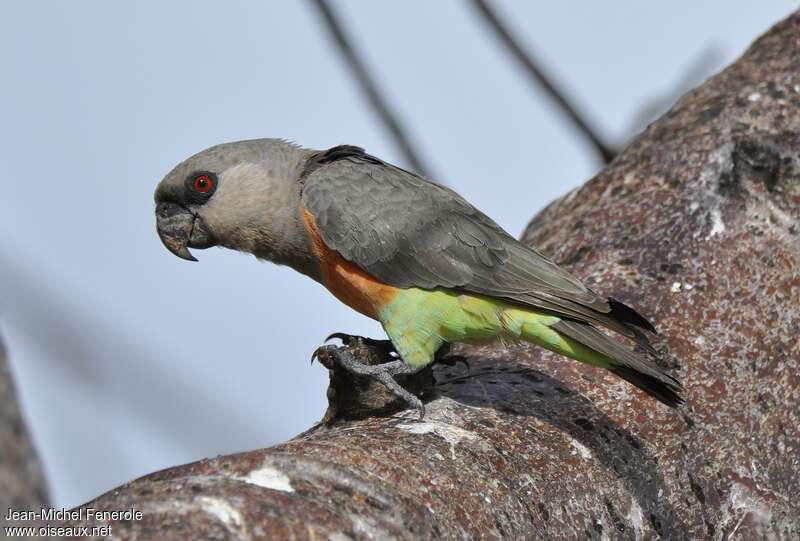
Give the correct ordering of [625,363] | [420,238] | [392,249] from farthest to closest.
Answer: [420,238], [392,249], [625,363]

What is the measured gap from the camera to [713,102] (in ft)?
25.4

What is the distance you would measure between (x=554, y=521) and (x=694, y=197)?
3.08 m

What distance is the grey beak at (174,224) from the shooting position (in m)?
7.63

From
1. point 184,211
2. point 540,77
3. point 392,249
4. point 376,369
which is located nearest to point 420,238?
point 392,249

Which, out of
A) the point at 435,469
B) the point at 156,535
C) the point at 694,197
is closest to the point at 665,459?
the point at 435,469

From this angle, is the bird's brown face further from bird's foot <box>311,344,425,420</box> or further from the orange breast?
bird's foot <box>311,344,425,420</box>

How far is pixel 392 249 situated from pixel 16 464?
13.1 ft

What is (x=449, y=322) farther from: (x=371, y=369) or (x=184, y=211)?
(x=184, y=211)

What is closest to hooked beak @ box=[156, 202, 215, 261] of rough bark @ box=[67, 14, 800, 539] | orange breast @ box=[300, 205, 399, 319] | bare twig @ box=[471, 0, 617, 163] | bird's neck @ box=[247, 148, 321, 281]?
bird's neck @ box=[247, 148, 321, 281]

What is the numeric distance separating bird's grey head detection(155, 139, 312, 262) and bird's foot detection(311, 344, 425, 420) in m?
Answer: 1.29

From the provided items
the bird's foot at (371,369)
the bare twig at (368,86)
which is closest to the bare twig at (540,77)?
the bare twig at (368,86)

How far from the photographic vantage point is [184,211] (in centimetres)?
762

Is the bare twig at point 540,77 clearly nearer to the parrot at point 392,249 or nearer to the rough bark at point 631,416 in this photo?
the rough bark at point 631,416

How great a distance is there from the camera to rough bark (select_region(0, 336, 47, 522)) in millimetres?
3176
